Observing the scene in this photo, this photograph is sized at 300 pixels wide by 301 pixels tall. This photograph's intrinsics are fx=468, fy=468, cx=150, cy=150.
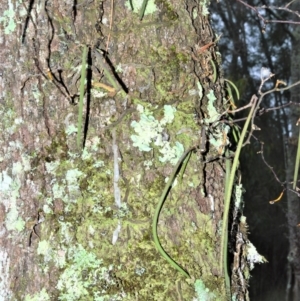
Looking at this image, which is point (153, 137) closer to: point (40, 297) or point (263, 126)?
point (40, 297)

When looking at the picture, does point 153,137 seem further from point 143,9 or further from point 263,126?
point 263,126

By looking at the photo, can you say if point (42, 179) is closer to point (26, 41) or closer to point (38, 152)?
point (38, 152)

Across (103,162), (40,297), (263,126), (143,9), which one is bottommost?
(40,297)

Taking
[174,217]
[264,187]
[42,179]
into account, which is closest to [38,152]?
[42,179]

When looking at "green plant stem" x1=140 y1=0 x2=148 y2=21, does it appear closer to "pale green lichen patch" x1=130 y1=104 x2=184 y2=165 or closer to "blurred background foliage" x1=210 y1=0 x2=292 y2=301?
"pale green lichen patch" x1=130 y1=104 x2=184 y2=165

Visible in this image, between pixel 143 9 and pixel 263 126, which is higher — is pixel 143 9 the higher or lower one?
the lower one

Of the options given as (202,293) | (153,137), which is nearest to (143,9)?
(153,137)

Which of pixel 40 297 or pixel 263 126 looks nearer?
pixel 40 297

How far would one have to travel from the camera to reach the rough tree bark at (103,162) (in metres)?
0.49

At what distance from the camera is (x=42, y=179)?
0.50 metres

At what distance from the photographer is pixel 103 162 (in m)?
0.51

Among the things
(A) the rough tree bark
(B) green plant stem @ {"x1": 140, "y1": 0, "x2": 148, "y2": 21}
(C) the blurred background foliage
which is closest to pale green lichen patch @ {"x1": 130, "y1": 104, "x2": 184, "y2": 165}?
(A) the rough tree bark

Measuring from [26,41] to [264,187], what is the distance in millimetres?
4220

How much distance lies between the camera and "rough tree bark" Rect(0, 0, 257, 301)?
0.49 metres
